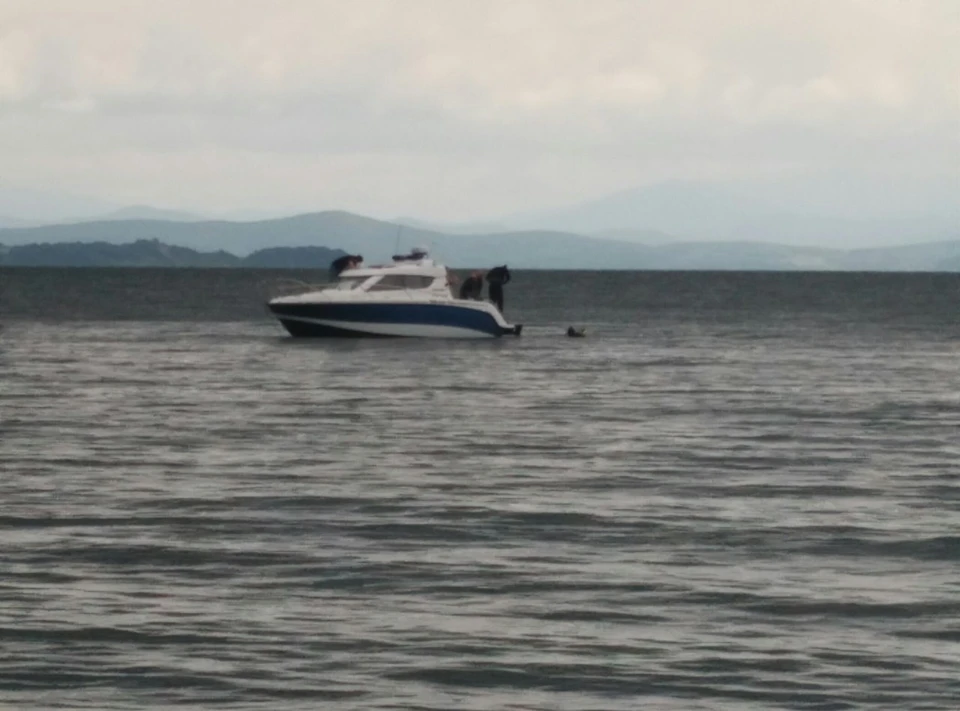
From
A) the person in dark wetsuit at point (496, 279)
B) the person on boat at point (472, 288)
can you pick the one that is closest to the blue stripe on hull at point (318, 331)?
the person on boat at point (472, 288)

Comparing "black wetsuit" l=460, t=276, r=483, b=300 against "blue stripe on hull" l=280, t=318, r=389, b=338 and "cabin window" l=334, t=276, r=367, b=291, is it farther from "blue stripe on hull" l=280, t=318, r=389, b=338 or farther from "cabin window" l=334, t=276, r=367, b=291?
"blue stripe on hull" l=280, t=318, r=389, b=338

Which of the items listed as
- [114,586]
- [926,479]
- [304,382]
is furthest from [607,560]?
[304,382]

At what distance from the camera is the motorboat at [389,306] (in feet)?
213

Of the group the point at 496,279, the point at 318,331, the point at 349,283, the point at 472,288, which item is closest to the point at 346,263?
the point at 349,283

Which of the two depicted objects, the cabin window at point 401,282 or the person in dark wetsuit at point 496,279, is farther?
the person in dark wetsuit at point 496,279

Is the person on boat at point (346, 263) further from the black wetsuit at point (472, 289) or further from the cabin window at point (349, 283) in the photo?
the black wetsuit at point (472, 289)

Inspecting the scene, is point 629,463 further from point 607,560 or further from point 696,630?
point 696,630

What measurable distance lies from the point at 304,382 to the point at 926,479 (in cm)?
2361

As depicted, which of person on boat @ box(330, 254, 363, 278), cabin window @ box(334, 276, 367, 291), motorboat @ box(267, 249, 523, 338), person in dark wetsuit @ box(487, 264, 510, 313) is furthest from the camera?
person in dark wetsuit @ box(487, 264, 510, 313)

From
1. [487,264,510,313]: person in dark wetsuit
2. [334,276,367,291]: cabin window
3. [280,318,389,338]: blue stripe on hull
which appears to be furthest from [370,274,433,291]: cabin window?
[487,264,510,313]: person in dark wetsuit

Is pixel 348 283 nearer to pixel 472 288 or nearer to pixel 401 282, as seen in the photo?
pixel 401 282

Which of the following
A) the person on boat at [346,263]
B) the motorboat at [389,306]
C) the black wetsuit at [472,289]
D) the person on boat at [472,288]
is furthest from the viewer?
the black wetsuit at [472,289]

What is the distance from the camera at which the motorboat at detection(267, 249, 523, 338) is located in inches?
2554

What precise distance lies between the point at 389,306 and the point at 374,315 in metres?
0.58
